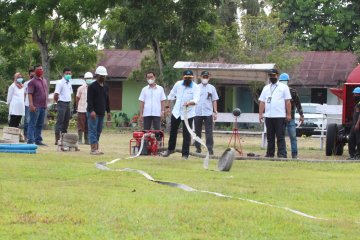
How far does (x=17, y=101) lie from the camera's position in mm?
21984

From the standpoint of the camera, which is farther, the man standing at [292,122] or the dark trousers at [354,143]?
the man standing at [292,122]

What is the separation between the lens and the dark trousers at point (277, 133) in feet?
60.7

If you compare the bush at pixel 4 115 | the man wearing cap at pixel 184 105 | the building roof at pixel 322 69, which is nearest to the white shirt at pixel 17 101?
the man wearing cap at pixel 184 105

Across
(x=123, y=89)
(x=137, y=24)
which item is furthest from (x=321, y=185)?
(x=123, y=89)

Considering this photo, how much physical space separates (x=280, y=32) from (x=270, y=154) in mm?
29006

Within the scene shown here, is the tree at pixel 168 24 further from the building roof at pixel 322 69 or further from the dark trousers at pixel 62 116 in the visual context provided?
the dark trousers at pixel 62 116

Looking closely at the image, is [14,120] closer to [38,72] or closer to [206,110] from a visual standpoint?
[38,72]

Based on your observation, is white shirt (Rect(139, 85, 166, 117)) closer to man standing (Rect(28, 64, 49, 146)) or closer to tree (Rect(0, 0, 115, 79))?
man standing (Rect(28, 64, 49, 146))

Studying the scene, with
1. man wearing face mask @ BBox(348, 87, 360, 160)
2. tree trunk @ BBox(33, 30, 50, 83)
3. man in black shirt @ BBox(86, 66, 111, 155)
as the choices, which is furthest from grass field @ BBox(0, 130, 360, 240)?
tree trunk @ BBox(33, 30, 50, 83)

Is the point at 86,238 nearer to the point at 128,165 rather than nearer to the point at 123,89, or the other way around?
the point at 128,165

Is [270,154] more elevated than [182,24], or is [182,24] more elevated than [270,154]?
[182,24]

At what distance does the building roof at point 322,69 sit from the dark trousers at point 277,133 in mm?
27705

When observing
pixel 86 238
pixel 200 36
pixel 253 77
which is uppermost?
pixel 200 36

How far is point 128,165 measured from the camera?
15328 millimetres
